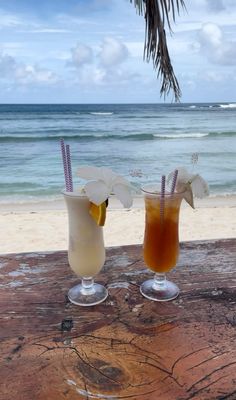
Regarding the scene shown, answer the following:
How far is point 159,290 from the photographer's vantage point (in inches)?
34.0

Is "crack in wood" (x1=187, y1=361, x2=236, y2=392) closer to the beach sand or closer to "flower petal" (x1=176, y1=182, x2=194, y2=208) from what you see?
"flower petal" (x1=176, y1=182, x2=194, y2=208)

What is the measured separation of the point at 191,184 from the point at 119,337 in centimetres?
33

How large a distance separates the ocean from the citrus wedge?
7.84 feet

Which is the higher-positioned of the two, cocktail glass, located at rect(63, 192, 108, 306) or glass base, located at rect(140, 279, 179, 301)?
cocktail glass, located at rect(63, 192, 108, 306)

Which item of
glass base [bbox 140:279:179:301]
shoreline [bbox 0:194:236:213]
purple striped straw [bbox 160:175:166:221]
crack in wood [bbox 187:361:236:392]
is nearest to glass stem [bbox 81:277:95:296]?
glass base [bbox 140:279:179:301]

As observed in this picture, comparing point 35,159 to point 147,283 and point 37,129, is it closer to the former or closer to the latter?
point 37,129

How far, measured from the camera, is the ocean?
582cm

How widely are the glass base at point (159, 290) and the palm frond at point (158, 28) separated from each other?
5.48ft

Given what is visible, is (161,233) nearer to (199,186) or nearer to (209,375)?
(199,186)

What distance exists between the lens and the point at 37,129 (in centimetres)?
1276

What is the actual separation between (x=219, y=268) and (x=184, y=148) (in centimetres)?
898

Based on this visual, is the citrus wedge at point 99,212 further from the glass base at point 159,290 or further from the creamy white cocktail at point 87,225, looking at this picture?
the glass base at point 159,290

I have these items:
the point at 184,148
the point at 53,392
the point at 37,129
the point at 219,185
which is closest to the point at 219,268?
the point at 53,392

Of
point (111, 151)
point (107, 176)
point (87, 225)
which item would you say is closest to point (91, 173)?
point (107, 176)
